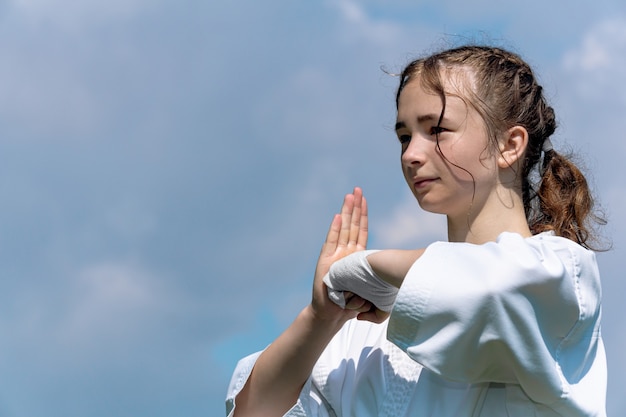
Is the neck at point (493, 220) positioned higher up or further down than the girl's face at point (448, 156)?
further down

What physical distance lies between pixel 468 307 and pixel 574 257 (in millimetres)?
439

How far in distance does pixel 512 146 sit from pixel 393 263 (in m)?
0.69

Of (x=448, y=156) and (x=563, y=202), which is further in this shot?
(x=563, y=202)

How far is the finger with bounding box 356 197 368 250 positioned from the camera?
124 inches

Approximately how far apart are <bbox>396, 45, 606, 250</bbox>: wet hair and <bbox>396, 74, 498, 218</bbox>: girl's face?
0.11 feet

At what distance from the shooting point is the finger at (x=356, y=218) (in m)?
3.14

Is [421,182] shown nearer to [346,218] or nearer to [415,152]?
[415,152]

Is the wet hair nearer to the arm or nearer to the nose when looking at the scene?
the nose

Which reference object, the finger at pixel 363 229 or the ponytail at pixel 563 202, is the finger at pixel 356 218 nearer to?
the finger at pixel 363 229

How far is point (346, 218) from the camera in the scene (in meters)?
3.17

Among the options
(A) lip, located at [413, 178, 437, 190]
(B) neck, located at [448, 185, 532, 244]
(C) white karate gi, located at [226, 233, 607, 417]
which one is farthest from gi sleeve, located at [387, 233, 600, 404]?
(A) lip, located at [413, 178, 437, 190]

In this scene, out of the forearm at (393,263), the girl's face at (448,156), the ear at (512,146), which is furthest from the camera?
the ear at (512,146)

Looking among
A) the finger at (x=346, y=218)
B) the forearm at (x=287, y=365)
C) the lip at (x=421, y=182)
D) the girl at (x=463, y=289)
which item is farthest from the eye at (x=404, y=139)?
the forearm at (x=287, y=365)

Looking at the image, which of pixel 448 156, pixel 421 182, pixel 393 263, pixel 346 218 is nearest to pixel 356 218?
pixel 346 218
